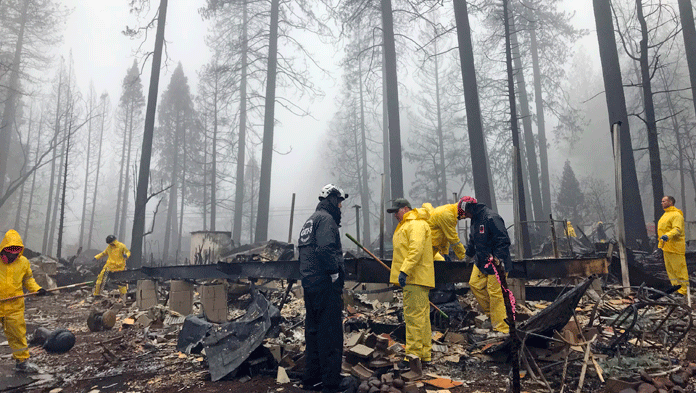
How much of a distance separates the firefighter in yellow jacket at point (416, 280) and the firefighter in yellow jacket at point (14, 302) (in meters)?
5.25

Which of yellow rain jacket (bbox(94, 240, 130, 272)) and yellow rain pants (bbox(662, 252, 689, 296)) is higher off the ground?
yellow rain jacket (bbox(94, 240, 130, 272))

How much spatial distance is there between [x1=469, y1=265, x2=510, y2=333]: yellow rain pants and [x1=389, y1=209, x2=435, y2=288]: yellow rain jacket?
3.72ft

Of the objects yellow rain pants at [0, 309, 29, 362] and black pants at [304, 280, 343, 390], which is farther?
yellow rain pants at [0, 309, 29, 362]

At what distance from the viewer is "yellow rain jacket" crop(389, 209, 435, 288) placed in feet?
15.5

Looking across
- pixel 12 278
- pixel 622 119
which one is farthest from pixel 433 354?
pixel 622 119

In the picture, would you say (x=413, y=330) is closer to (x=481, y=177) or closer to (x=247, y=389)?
(x=247, y=389)

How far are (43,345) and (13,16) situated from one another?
26.2 meters

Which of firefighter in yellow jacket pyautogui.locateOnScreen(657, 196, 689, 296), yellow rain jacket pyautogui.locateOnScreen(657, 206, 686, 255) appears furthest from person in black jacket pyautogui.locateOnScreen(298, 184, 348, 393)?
yellow rain jacket pyautogui.locateOnScreen(657, 206, 686, 255)

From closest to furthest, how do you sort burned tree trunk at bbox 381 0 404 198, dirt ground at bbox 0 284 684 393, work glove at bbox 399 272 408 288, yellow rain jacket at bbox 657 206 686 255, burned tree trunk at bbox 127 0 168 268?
dirt ground at bbox 0 284 684 393 → work glove at bbox 399 272 408 288 → yellow rain jacket at bbox 657 206 686 255 → burned tree trunk at bbox 127 0 168 268 → burned tree trunk at bbox 381 0 404 198

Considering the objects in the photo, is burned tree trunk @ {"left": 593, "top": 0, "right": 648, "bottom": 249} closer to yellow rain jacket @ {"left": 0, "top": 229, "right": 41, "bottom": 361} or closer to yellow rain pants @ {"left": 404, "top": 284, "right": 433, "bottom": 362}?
yellow rain pants @ {"left": 404, "top": 284, "right": 433, "bottom": 362}

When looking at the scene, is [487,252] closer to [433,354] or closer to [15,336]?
[433,354]

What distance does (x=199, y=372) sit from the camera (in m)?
4.75

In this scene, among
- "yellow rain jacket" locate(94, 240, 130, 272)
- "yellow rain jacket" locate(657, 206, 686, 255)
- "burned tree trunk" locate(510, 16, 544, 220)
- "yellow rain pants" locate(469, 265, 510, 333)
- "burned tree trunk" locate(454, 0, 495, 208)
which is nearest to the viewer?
"yellow rain pants" locate(469, 265, 510, 333)

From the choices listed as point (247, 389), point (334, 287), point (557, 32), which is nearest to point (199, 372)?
point (247, 389)
